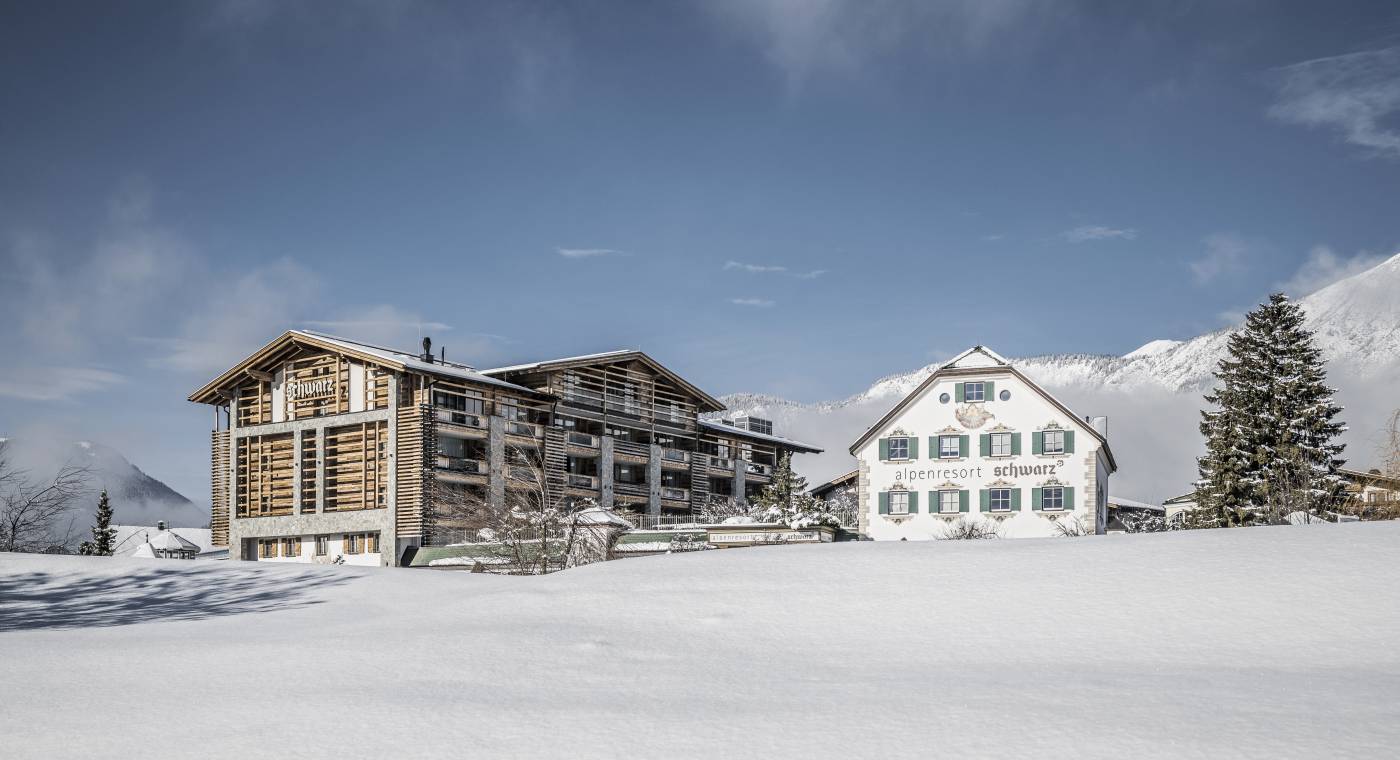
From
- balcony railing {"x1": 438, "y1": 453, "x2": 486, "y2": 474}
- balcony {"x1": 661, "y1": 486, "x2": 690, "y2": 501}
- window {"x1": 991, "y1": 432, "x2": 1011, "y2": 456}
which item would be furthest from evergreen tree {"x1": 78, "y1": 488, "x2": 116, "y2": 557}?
window {"x1": 991, "y1": 432, "x2": 1011, "y2": 456}

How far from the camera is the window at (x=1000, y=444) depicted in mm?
51250

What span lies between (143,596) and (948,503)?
124ft

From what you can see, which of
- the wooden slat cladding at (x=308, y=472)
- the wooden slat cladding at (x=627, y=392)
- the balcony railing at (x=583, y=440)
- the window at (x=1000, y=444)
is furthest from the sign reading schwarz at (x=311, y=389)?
the window at (x=1000, y=444)

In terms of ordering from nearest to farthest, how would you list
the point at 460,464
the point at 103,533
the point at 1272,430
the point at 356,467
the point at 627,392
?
the point at 1272,430
the point at 356,467
the point at 460,464
the point at 627,392
the point at 103,533

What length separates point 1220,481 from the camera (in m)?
42.7

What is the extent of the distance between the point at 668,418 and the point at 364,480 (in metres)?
20.6

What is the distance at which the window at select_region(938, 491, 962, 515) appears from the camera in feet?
169

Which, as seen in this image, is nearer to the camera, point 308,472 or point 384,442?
point 384,442

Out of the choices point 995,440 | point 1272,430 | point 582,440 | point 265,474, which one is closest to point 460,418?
point 582,440

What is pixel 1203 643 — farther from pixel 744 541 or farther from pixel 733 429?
pixel 733 429

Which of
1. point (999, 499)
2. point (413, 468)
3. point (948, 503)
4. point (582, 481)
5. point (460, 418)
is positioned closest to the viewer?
point (413, 468)

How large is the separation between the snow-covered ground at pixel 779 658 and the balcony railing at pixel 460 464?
32.1 meters

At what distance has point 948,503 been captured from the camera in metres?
51.7

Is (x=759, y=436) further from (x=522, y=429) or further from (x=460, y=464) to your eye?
(x=460, y=464)
